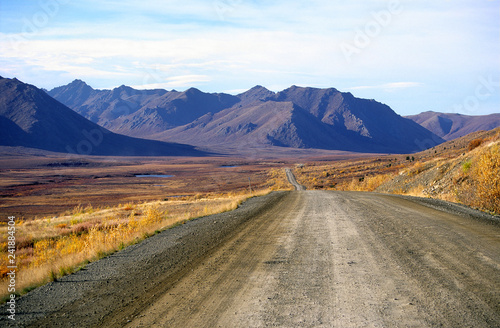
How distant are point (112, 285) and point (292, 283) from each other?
3.05 m

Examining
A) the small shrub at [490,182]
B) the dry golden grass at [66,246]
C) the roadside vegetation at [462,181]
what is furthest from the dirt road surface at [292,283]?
the roadside vegetation at [462,181]

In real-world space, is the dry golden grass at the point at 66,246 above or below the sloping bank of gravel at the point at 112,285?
below

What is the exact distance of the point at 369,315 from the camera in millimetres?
4824

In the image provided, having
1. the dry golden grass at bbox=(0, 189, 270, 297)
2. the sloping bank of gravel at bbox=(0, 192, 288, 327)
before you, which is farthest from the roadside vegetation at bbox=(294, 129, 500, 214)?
the dry golden grass at bbox=(0, 189, 270, 297)

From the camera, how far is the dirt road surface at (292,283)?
4914 millimetres

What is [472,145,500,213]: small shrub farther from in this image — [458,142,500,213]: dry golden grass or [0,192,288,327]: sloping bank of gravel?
[0,192,288,327]: sloping bank of gravel

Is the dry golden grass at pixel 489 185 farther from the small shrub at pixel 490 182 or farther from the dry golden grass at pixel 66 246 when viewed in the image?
the dry golden grass at pixel 66 246

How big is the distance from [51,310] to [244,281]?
2.87m

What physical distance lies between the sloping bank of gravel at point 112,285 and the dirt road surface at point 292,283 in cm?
2

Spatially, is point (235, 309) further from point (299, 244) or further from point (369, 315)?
point (299, 244)

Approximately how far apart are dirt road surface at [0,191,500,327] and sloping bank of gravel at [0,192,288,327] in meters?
0.02

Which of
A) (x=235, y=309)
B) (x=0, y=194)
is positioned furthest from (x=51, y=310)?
(x=0, y=194)

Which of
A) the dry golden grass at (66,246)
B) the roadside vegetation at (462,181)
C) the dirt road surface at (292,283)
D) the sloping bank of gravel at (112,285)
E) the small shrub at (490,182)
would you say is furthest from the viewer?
the roadside vegetation at (462,181)

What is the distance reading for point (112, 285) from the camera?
6598 millimetres
